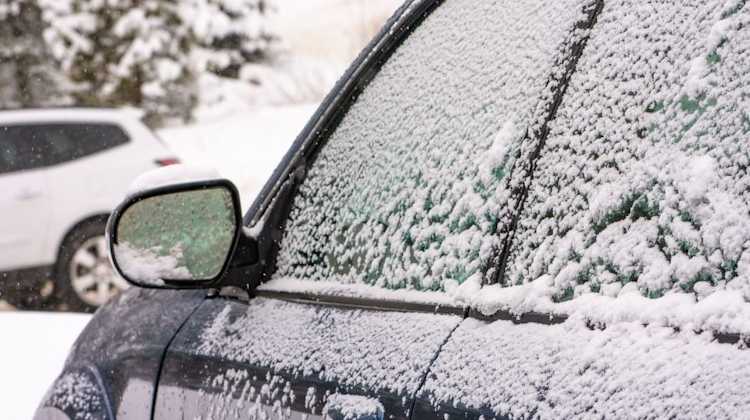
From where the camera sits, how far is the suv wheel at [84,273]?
7.68 meters

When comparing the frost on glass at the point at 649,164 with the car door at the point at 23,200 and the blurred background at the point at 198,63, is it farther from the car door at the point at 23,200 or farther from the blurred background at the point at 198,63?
the blurred background at the point at 198,63

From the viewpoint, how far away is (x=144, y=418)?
5.57 feet

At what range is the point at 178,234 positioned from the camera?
5.75 feet

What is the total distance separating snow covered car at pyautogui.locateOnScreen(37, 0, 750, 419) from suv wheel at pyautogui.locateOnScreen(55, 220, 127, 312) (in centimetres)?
585

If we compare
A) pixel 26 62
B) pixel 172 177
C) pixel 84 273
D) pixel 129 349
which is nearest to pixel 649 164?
pixel 172 177

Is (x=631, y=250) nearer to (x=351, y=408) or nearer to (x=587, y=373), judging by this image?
(x=587, y=373)

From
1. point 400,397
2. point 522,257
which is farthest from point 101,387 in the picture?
point 522,257

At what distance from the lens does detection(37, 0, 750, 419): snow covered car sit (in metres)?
1.09

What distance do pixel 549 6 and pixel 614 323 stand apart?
1.98ft

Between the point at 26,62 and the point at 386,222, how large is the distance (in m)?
20.5

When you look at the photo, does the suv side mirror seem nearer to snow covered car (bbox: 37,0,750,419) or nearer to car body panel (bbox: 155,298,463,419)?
snow covered car (bbox: 37,0,750,419)

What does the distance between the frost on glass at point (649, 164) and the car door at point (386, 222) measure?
0.07 m

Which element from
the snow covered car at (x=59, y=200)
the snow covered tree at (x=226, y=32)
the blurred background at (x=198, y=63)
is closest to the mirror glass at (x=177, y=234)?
the snow covered car at (x=59, y=200)

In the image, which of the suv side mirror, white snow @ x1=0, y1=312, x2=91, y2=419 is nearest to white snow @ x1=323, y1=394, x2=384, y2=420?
the suv side mirror
